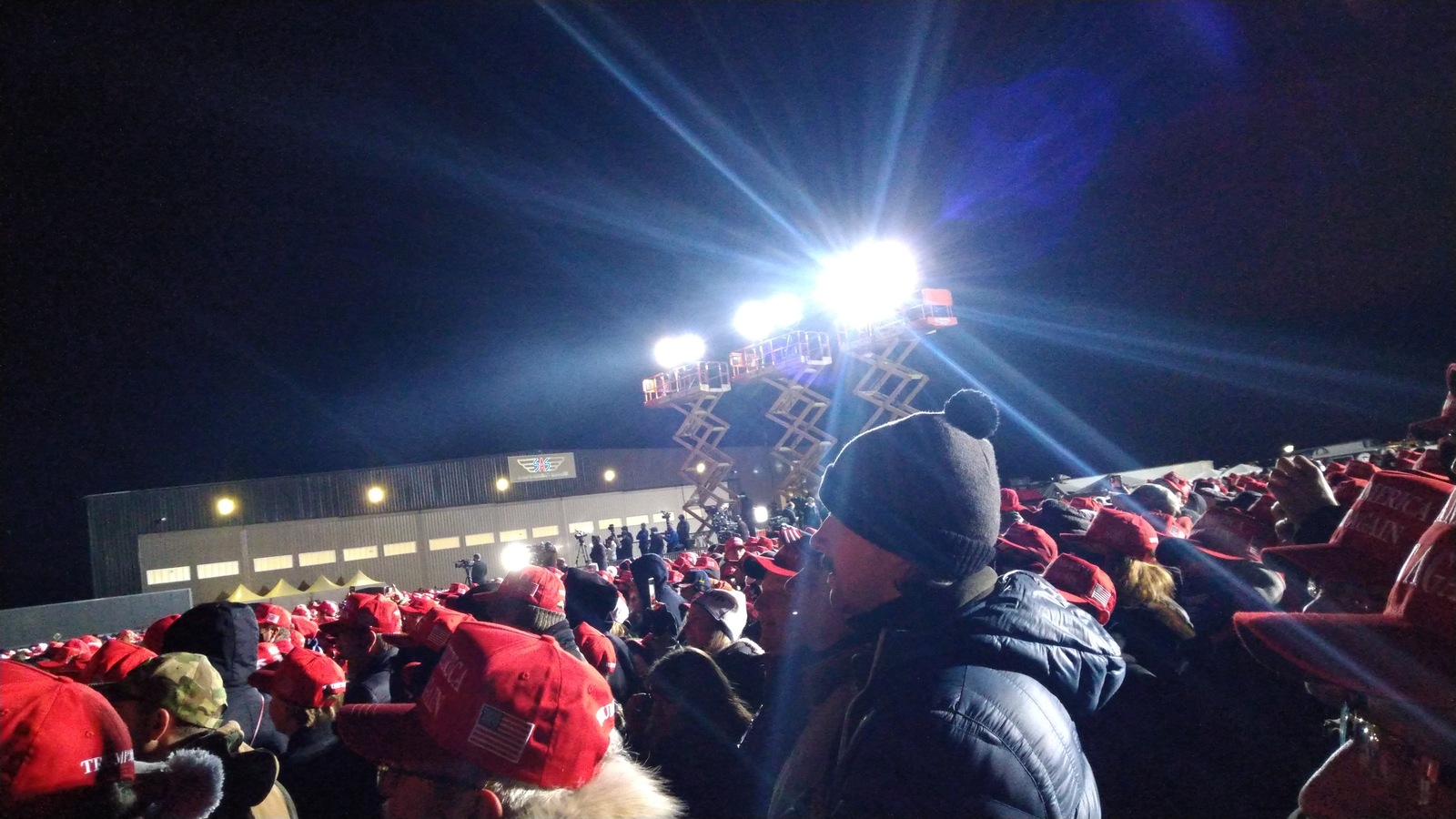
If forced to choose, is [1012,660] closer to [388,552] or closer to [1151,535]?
[1151,535]

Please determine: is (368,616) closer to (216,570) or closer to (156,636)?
(156,636)

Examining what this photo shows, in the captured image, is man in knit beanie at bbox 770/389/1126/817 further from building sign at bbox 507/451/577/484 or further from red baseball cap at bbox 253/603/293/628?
building sign at bbox 507/451/577/484

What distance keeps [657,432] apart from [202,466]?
23397 millimetres

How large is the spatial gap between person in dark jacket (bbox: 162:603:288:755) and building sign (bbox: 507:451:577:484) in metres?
38.0

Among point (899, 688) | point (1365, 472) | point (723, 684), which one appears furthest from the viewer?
point (1365, 472)

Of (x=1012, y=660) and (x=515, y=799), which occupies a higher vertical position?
(x=1012, y=660)

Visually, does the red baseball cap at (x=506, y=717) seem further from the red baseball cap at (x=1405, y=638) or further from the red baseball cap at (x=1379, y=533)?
the red baseball cap at (x=1379, y=533)

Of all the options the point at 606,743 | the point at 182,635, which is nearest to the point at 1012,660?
the point at 606,743

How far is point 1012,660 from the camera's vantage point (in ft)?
4.95

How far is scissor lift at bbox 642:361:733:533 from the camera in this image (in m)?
39.0

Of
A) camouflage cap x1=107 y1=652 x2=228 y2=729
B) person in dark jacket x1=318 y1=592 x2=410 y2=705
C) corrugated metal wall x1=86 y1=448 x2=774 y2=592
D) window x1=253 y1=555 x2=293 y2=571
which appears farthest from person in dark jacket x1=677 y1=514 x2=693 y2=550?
camouflage cap x1=107 y1=652 x2=228 y2=729

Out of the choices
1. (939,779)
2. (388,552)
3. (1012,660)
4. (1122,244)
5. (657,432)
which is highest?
(1122,244)

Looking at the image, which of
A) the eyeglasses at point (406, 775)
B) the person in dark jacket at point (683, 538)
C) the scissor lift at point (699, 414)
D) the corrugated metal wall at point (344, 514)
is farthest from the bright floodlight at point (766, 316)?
the eyeglasses at point (406, 775)

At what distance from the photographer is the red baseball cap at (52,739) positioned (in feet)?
5.02
